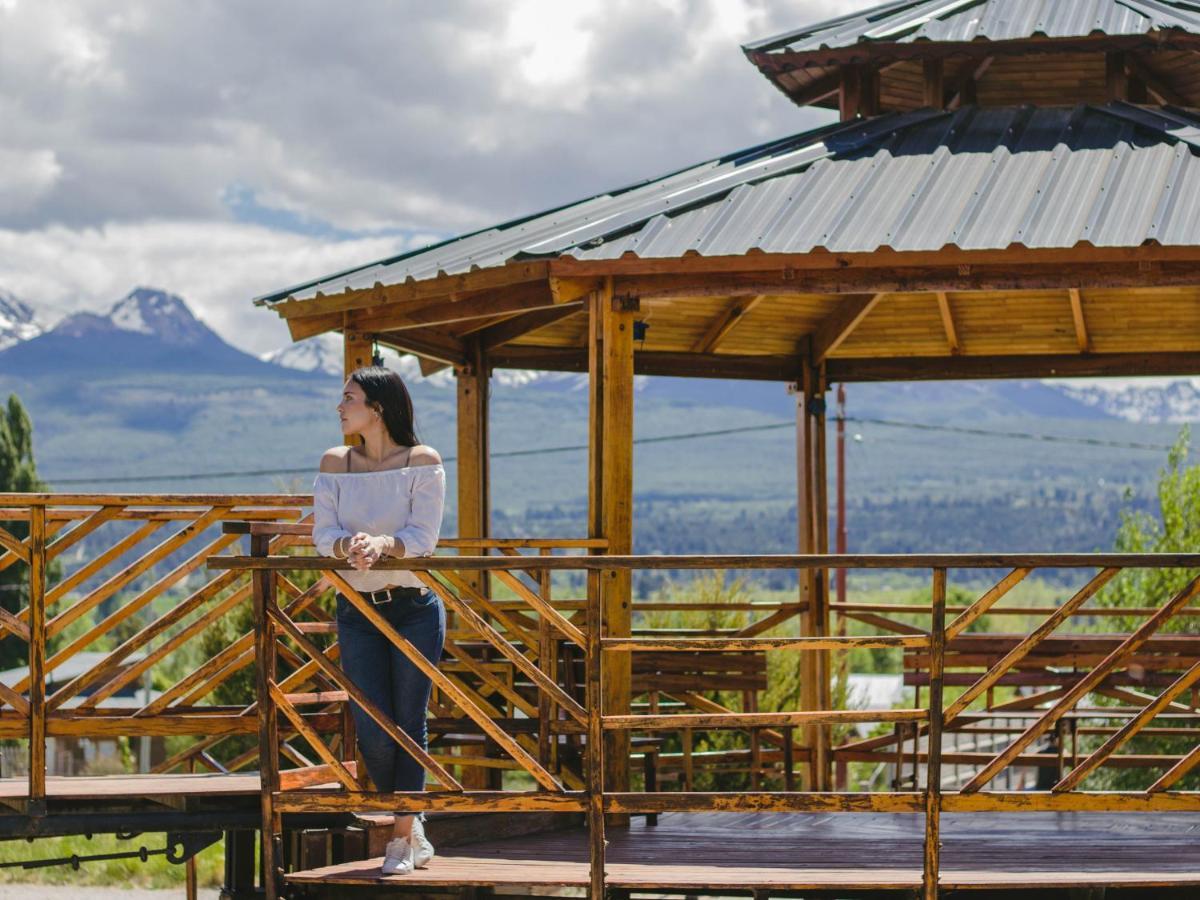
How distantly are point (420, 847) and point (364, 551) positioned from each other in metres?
1.50

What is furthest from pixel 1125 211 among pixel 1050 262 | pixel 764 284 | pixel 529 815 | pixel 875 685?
pixel 875 685

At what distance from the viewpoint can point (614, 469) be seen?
8938 mm

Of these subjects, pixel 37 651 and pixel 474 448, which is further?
pixel 474 448

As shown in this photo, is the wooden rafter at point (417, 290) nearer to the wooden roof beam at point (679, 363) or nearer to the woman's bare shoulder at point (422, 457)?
the woman's bare shoulder at point (422, 457)

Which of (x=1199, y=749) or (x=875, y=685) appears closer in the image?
(x=1199, y=749)

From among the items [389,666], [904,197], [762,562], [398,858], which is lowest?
[398,858]

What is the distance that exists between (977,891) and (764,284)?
10.9 feet

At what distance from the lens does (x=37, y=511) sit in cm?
725

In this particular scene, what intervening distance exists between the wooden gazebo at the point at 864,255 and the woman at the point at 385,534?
2.16 metres

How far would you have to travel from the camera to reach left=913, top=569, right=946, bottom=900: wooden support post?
6.52 metres

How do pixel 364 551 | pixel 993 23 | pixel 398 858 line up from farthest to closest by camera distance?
pixel 993 23 < pixel 398 858 < pixel 364 551

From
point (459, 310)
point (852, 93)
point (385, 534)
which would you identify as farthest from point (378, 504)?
point (852, 93)

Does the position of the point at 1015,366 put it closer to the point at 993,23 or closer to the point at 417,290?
the point at 993,23

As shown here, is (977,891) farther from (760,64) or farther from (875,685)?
(875,685)
